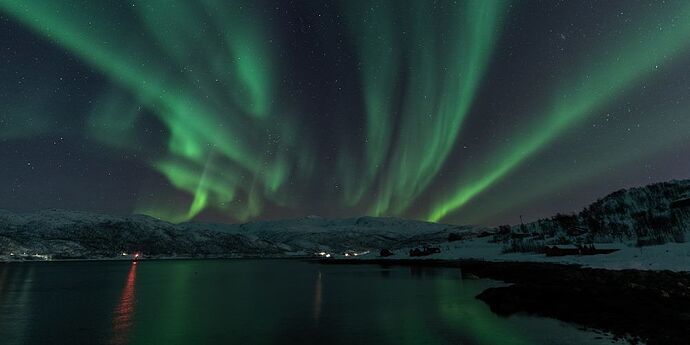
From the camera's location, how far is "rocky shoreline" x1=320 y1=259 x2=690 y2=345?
24875mm

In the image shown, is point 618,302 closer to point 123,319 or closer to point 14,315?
point 123,319

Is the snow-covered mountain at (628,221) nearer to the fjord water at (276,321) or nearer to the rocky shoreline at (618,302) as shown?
the rocky shoreline at (618,302)

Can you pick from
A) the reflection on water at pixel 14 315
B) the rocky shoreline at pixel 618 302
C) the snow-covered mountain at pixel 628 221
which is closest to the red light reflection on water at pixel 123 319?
the reflection on water at pixel 14 315

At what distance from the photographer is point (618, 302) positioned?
31922 millimetres

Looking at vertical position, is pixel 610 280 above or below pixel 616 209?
below

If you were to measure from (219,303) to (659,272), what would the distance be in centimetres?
4566

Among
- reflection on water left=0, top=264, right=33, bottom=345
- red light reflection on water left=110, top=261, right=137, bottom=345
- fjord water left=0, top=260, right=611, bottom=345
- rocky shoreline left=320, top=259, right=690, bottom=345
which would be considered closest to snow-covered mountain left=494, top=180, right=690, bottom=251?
rocky shoreline left=320, top=259, right=690, bottom=345

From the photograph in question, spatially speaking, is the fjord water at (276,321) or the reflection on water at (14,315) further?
the reflection on water at (14,315)

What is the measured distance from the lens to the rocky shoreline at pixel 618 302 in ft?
81.6

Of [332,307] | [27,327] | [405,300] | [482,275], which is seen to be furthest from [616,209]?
[27,327]

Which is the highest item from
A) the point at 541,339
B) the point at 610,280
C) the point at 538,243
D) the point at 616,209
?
the point at 616,209

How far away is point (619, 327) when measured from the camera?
2616cm

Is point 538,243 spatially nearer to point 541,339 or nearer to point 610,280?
point 610,280

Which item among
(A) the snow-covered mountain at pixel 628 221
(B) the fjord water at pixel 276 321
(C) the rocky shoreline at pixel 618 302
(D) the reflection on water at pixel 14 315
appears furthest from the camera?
(A) the snow-covered mountain at pixel 628 221
